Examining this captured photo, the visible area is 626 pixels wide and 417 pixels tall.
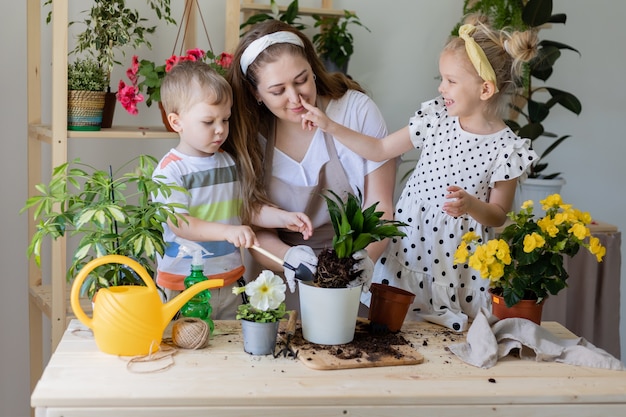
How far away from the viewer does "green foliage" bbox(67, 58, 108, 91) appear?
86.3 inches

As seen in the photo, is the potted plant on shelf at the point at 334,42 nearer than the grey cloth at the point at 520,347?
No

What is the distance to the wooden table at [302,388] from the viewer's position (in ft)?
4.37

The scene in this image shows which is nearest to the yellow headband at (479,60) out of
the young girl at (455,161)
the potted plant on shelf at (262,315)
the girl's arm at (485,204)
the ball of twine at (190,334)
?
the young girl at (455,161)

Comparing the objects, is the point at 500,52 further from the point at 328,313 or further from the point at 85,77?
the point at 85,77

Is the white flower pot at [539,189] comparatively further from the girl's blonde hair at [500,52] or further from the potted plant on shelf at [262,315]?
the potted plant on shelf at [262,315]

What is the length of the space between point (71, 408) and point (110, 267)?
1.22 feet

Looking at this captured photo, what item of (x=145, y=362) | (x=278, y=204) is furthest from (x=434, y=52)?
(x=145, y=362)

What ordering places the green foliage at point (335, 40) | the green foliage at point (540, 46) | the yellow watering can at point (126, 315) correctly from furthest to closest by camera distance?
the green foliage at point (540, 46), the green foliage at point (335, 40), the yellow watering can at point (126, 315)

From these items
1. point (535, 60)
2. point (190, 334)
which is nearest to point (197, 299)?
point (190, 334)

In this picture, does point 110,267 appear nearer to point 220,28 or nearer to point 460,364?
point 460,364

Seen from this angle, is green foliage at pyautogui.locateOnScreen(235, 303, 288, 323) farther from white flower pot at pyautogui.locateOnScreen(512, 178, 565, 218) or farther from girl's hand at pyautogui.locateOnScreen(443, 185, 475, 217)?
white flower pot at pyautogui.locateOnScreen(512, 178, 565, 218)

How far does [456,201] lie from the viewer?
1751mm

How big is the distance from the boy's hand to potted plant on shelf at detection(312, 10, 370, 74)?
120 cm

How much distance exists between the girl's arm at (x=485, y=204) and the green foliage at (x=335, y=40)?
3.25 ft
